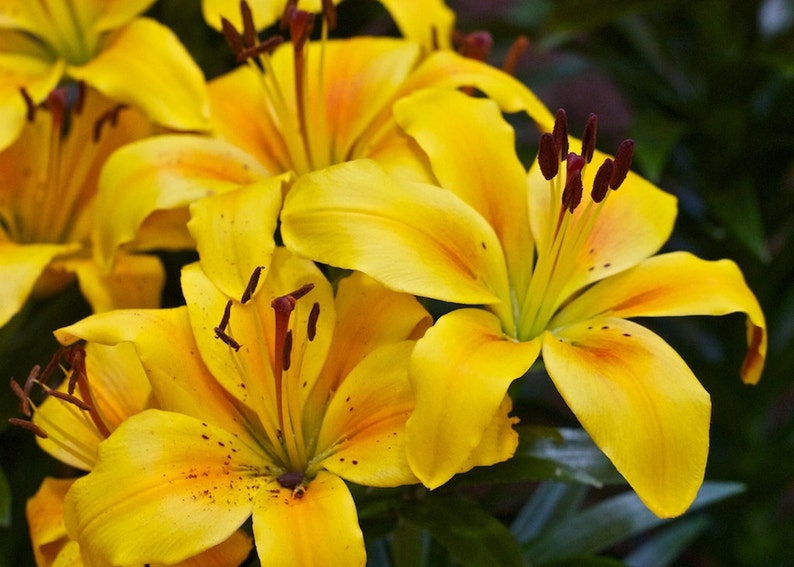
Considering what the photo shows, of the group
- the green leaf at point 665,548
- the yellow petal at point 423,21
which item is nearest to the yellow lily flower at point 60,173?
the yellow petal at point 423,21

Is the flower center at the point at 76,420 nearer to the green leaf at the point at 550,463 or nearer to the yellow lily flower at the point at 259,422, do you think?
the yellow lily flower at the point at 259,422

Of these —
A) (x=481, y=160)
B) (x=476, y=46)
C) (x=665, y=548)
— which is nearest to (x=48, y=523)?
(x=481, y=160)

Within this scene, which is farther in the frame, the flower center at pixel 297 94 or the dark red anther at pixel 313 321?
the flower center at pixel 297 94

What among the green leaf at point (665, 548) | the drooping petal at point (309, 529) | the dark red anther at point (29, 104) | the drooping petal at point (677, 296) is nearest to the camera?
the drooping petal at point (309, 529)

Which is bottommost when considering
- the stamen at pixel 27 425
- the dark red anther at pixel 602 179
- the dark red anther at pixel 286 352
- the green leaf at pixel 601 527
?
the green leaf at pixel 601 527

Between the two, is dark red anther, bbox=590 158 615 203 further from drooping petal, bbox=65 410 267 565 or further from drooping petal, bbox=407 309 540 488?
drooping petal, bbox=65 410 267 565

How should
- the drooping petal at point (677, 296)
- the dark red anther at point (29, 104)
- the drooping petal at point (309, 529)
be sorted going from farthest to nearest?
the dark red anther at point (29, 104) < the drooping petal at point (677, 296) < the drooping petal at point (309, 529)

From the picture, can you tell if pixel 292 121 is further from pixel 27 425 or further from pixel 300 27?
pixel 27 425

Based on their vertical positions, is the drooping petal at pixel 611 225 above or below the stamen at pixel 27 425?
below
